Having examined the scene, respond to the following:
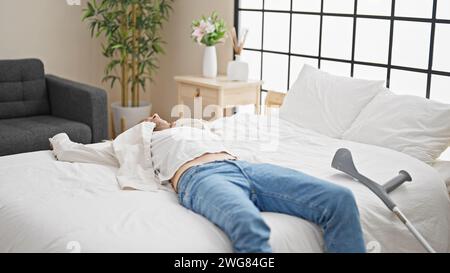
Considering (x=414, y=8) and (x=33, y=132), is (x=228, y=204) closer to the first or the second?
(x=414, y=8)

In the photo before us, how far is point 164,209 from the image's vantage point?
7.55 ft

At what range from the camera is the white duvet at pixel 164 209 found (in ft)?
6.79

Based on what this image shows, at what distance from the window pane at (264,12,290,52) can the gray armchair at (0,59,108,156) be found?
133 centimetres

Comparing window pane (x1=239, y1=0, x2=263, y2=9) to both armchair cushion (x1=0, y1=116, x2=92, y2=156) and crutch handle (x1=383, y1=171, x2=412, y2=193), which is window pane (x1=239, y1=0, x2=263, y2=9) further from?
crutch handle (x1=383, y1=171, x2=412, y2=193)

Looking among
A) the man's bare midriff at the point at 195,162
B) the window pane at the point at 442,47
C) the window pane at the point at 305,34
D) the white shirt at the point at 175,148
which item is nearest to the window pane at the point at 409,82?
the window pane at the point at 442,47

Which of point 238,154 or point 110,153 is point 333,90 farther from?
point 110,153

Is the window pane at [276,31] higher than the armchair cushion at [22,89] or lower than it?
higher

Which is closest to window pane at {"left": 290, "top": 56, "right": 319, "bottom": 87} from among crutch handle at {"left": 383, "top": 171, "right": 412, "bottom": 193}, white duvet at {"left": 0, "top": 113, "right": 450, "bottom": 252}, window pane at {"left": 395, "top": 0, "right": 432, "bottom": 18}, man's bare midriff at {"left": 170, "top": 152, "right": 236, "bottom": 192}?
window pane at {"left": 395, "top": 0, "right": 432, "bottom": 18}

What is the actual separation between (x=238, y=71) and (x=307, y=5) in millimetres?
680

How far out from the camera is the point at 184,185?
2.42m

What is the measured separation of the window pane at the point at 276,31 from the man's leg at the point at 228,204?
7.72 ft

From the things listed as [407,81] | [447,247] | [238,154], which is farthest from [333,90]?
[447,247]

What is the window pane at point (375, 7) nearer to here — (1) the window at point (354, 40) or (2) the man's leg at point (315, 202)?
(1) the window at point (354, 40)
